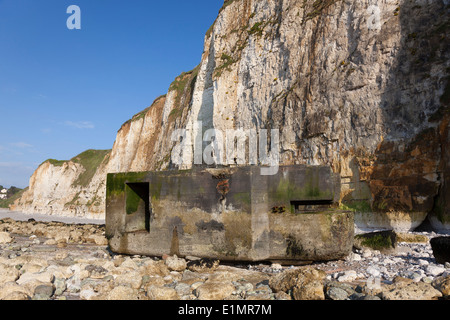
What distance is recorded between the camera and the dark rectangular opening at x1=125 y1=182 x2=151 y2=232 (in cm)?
693

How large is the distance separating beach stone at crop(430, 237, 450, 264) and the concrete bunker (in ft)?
4.59

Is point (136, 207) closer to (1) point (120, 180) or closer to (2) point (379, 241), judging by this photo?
(1) point (120, 180)

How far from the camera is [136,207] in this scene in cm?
708

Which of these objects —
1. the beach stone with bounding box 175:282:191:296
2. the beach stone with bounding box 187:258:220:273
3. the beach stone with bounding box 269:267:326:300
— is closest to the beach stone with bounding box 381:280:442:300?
the beach stone with bounding box 269:267:326:300

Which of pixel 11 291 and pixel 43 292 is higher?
pixel 11 291

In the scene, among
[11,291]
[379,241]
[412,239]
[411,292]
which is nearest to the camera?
[411,292]

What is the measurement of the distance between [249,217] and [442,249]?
3277 mm

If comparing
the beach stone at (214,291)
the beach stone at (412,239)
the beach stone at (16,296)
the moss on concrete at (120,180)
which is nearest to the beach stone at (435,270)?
the beach stone at (214,291)

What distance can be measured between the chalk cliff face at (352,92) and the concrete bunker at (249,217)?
302 inches

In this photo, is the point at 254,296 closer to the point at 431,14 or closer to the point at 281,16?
the point at 431,14

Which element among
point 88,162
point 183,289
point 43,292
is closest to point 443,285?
point 183,289

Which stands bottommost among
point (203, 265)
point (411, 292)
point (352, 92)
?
point (203, 265)

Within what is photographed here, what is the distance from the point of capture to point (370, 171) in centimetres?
1314
